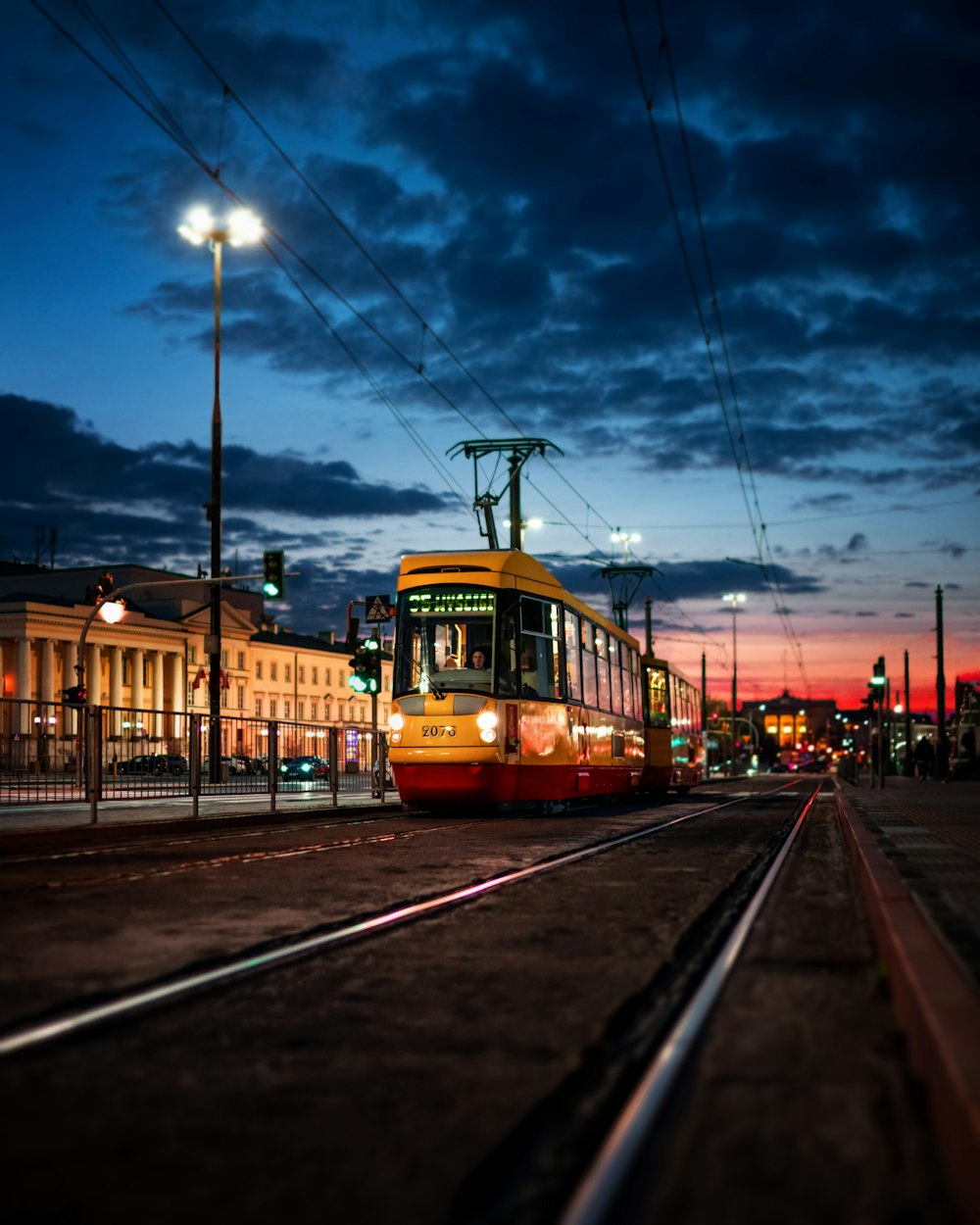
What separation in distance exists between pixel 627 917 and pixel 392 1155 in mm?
5172

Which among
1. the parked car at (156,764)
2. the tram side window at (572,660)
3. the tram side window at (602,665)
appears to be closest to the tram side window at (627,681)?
the tram side window at (602,665)

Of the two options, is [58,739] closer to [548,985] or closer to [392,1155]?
[548,985]

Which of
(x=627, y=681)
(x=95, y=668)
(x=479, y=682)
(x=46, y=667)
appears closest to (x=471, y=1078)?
(x=479, y=682)

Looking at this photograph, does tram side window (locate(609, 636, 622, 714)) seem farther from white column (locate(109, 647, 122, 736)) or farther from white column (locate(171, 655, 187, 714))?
white column (locate(171, 655, 187, 714))

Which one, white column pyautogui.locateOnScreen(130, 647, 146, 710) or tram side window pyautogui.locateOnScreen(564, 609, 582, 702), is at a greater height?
white column pyautogui.locateOnScreen(130, 647, 146, 710)

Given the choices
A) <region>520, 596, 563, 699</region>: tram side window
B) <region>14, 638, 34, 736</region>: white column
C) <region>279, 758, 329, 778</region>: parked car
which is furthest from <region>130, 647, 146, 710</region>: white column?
<region>520, 596, 563, 699</region>: tram side window

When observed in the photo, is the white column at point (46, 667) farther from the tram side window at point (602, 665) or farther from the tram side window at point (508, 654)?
the tram side window at point (508, 654)

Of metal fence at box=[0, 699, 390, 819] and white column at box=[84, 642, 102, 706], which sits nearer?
metal fence at box=[0, 699, 390, 819]

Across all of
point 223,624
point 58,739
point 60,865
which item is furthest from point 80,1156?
point 223,624

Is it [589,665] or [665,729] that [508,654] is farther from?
[665,729]

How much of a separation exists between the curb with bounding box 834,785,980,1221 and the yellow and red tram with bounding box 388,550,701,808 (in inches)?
485

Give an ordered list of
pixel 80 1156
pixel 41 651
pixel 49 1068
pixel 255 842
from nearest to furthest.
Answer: pixel 80 1156, pixel 49 1068, pixel 255 842, pixel 41 651

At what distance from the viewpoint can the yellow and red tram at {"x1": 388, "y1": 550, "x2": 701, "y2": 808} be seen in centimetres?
2019

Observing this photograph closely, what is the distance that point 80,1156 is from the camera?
3.58m
